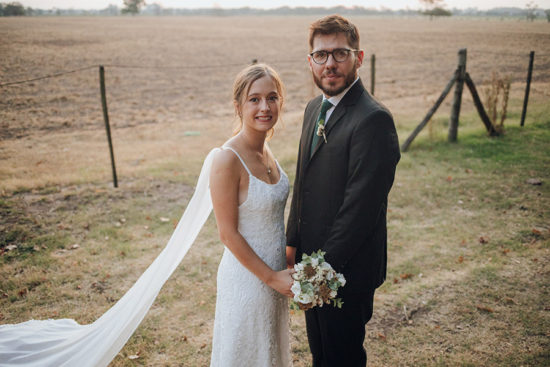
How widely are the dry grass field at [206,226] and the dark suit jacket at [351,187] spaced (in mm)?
786

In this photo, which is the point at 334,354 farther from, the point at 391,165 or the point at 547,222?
the point at 547,222

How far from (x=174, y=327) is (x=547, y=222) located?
550 centimetres

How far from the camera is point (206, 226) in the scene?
5836 millimetres

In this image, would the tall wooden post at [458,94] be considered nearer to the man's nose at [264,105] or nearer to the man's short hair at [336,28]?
the man's short hair at [336,28]

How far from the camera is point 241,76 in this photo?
2.30 metres

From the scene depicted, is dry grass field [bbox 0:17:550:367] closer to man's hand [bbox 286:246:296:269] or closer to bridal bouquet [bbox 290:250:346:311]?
man's hand [bbox 286:246:296:269]

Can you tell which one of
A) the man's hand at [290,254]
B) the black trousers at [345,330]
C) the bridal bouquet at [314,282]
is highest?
the bridal bouquet at [314,282]

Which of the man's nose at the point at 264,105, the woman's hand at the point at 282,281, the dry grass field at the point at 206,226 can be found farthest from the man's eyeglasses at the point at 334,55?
the woman's hand at the point at 282,281

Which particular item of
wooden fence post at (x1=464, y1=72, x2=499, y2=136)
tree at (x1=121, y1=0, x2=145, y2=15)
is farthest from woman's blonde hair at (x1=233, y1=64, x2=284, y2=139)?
tree at (x1=121, y1=0, x2=145, y2=15)

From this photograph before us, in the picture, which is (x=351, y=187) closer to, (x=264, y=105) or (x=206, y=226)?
(x=264, y=105)

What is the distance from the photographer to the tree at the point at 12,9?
758cm

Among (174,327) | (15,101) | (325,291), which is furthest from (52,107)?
(325,291)

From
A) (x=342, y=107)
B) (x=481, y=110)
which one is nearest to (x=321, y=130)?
(x=342, y=107)

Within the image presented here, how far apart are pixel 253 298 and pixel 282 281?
0.27 m
